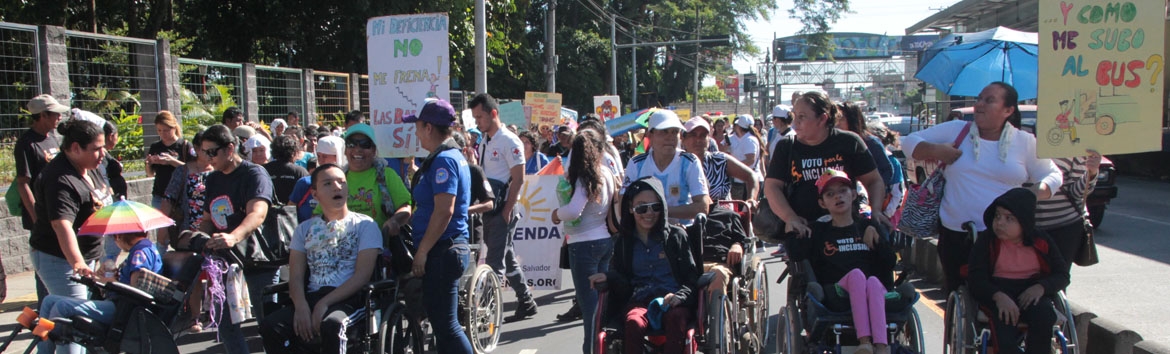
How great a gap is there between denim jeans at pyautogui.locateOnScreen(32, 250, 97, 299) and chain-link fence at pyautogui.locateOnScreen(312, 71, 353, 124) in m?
11.2

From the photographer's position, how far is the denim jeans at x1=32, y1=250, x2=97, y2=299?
516 cm

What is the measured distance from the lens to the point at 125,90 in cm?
1210

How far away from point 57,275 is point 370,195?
1.84m

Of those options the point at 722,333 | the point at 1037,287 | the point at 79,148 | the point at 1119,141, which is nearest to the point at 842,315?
the point at 722,333

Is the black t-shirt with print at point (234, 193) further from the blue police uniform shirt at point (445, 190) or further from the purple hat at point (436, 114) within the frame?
the purple hat at point (436, 114)

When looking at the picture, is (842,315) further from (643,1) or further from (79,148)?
(643,1)

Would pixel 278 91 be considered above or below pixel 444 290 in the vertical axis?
above

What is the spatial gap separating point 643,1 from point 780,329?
47424 mm

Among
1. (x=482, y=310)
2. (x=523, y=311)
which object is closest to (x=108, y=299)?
(x=482, y=310)

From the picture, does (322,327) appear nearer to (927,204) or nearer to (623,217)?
(623,217)

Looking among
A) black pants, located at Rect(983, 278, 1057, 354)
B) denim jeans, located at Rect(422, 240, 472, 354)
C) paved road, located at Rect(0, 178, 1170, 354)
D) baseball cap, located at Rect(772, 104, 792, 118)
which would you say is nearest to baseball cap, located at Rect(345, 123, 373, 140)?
denim jeans, located at Rect(422, 240, 472, 354)

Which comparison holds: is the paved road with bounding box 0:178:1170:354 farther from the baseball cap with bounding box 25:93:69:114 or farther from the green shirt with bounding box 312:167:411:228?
the baseball cap with bounding box 25:93:69:114

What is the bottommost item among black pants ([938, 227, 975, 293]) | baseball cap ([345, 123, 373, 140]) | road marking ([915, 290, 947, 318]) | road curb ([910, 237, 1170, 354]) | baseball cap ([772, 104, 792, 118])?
road marking ([915, 290, 947, 318])

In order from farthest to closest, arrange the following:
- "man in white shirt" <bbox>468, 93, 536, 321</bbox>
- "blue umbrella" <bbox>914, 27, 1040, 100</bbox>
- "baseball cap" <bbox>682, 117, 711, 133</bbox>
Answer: "blue umbrella" <bbox>914, 27, 1040, 100</bbox>, "man in white shirt" <bbox>468, 93, 536, 321</bbox>, "baseball cap" <bbox>682, 117, 711, 133</bbox>
